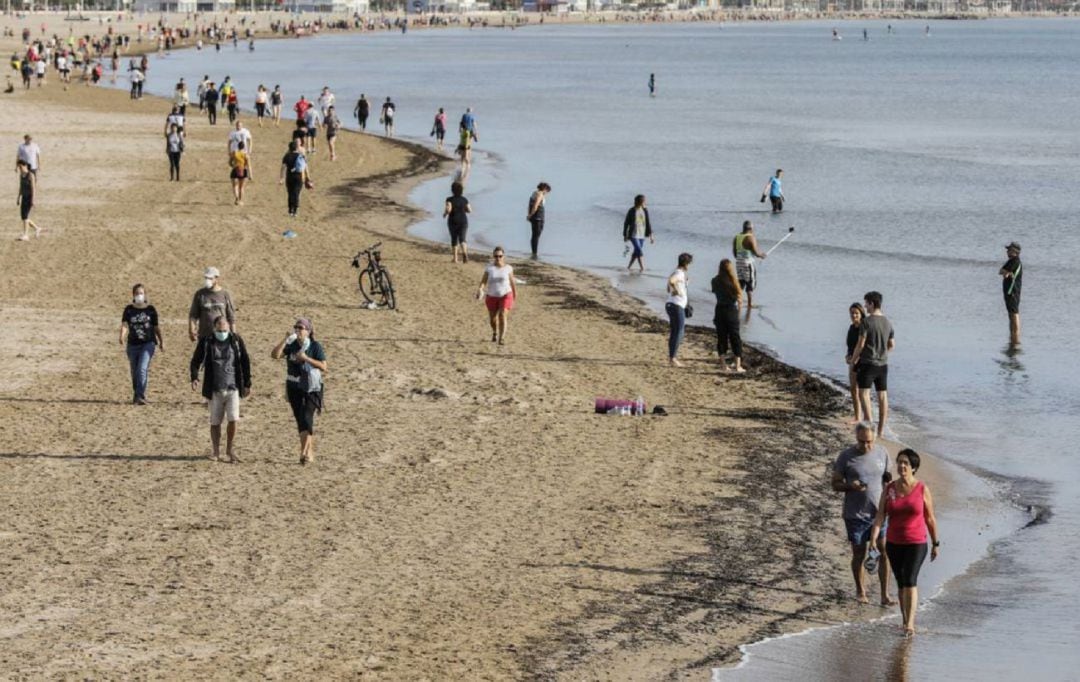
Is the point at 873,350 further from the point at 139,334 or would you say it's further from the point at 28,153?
the point at 28,153

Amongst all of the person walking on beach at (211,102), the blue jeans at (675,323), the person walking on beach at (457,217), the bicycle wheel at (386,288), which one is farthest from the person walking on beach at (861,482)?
the person walking on beach at (211,102)

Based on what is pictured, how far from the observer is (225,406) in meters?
16.7

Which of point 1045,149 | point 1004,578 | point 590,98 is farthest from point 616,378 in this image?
point 590,98

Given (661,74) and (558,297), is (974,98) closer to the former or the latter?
(661,74)

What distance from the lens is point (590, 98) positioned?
103 m

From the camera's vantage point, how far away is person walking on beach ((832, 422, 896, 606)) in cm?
1334

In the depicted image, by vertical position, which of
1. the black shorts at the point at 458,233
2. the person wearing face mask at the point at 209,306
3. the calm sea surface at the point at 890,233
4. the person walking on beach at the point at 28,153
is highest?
the person walking on beach at the point at 28,153

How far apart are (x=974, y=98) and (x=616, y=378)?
300 ft

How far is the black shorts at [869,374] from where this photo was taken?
1906cm

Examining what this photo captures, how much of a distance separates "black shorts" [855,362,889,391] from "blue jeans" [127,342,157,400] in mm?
7910

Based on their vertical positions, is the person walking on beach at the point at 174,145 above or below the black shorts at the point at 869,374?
above

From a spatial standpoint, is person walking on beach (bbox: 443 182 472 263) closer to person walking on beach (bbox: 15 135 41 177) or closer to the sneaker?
person walking on beach (bbox: 15 135 41 177)

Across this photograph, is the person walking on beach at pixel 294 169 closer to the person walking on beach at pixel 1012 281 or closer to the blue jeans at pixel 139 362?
the person walking on beach at pixel 1012 281

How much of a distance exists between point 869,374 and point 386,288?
9.25 meters
